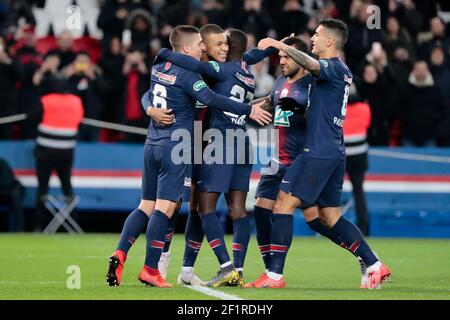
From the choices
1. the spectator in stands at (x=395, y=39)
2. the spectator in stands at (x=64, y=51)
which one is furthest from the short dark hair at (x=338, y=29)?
the spectator in stands at (x=395, y=39)

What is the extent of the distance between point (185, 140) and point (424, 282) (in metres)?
2.67

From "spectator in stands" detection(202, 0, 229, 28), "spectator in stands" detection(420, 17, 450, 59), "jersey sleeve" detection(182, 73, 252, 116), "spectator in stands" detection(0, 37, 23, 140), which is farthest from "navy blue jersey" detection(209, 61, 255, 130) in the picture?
"spectator in stands" detection(420, 17, 450, 59)

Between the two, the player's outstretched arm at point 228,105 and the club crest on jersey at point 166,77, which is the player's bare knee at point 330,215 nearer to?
the player's outstretched arm at point 228,105

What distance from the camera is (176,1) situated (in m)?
21.0

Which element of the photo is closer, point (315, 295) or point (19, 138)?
point (315, 295)

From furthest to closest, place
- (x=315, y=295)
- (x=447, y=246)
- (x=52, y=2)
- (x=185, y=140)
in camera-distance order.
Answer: (x=52, y=2) < (x=447, y=246) < (x=185, y=140) < (x=315, y=295)

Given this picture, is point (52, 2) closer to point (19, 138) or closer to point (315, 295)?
point (19, 138)

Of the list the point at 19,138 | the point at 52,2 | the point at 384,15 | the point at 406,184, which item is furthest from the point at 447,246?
the point at 52,2

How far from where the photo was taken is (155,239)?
10078 mm

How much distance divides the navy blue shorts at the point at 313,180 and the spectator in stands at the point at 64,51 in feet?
31.1

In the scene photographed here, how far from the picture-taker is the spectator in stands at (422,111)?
19.1 m

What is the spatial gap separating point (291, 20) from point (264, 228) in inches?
385

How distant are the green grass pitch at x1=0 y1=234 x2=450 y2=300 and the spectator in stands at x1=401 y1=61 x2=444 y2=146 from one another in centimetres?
209

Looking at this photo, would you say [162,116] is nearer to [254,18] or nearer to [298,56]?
[298,56]
